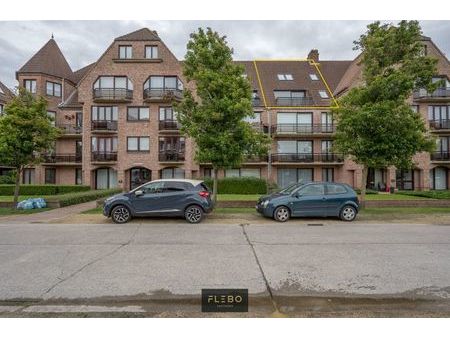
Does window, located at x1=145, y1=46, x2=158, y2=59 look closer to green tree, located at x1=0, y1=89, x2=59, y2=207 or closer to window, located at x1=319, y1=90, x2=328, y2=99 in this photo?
green tree, located at x1=0, y1=89, x2=59, y2=207

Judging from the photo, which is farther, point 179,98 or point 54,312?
point 179,98

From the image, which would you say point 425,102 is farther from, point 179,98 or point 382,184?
point 179,98

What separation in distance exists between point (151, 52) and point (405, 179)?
27264 millimetres

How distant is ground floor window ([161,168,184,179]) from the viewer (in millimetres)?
27177

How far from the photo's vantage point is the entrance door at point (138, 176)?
2733cm

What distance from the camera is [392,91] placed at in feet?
42.0

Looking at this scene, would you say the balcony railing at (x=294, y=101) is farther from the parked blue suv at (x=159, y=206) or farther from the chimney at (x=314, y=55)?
A: the parked blue suv at (x=159, y=206)

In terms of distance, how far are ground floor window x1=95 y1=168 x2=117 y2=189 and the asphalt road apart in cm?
1854

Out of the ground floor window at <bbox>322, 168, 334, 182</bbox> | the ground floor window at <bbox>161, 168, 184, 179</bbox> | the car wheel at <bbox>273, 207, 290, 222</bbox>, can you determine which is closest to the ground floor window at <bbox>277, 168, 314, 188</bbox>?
the ground floor window at <bbox>322, 168, 334, 182</bbox>

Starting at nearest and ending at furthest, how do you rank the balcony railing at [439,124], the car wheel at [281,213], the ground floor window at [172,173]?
the car wheel at [281,213] < the balcony railing at [439,124] < the ground floor window at [172,173]

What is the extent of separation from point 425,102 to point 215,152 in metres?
24.8

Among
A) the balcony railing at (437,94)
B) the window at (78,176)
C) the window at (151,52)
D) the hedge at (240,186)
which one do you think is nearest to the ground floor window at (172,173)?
the hedge at (240,186)

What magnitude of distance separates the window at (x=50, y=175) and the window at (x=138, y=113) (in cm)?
1016

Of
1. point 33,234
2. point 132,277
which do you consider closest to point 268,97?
point 33,234
